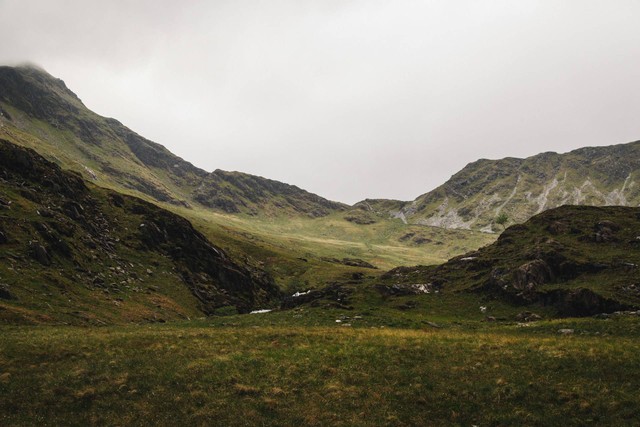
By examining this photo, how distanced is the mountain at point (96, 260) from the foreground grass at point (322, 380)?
752 inches

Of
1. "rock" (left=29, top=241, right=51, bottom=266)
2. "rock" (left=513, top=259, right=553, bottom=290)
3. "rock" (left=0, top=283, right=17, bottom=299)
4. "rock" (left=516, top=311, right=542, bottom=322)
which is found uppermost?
"rock" (left=513, top=259, right=553, bottom=290)

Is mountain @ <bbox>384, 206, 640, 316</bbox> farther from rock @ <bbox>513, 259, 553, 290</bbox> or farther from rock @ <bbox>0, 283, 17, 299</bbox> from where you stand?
rock @ <bbox>0, 283, 17, 299</bbox>

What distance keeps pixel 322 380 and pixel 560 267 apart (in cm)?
5336

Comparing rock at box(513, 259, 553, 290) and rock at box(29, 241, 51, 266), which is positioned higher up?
rock at box(513, 259, 553, 290)

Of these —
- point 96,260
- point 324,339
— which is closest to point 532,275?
point 324,339

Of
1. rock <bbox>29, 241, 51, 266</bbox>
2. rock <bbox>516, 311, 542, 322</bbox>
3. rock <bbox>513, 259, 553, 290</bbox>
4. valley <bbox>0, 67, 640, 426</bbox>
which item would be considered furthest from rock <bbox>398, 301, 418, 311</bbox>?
rock <bbox>29, 241, 51, 266</bbox>

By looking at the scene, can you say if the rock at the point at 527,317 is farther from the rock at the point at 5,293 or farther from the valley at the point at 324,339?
the rock at the point at 5,293

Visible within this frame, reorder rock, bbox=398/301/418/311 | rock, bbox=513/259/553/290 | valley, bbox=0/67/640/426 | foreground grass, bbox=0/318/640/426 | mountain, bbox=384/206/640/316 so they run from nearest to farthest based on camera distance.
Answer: foreground grass, bbox=0/318/640/426
valley, bbox=0/67/640/426
mountain, bbox=384/206/640/316
rock, bbox=513/259/553/290
rock, bbox=398/301/418/311

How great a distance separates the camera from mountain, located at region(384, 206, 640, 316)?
5253cm

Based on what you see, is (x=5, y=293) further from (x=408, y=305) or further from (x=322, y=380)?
(x=408, y=305)

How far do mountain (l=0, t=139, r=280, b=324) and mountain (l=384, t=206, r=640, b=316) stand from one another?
41.1 meters

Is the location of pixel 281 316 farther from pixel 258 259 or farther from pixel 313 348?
pixel 258 259

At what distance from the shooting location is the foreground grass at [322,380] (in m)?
21.6

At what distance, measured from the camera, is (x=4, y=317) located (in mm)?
39125
